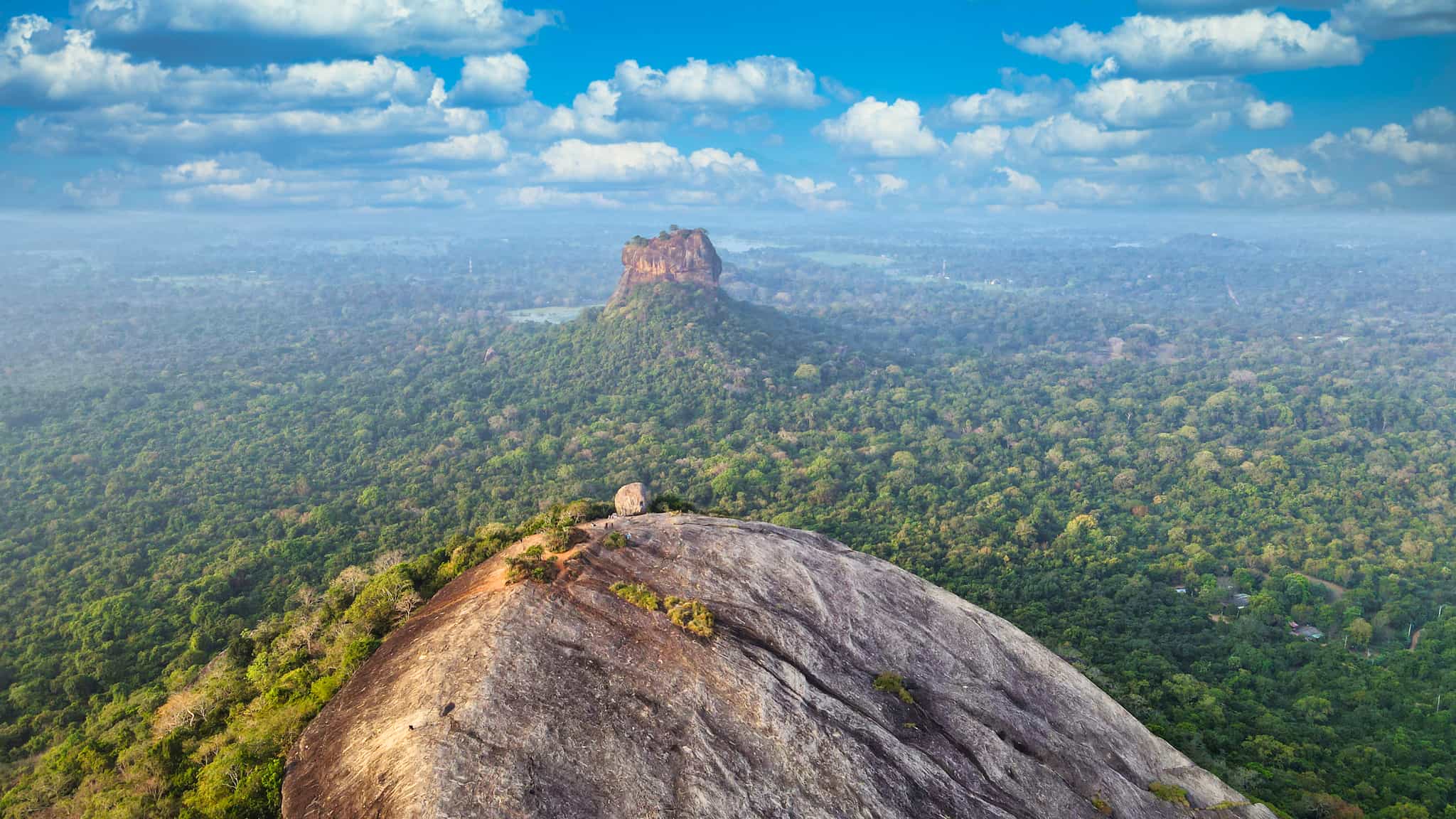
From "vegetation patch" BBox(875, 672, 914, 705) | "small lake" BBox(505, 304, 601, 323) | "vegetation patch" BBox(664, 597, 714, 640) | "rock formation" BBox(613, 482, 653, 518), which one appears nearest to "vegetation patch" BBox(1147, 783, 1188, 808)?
"vegetation patch" BBox(875, 672, 914, 705)

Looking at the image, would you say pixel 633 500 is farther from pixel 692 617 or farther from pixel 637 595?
pixel 692 617

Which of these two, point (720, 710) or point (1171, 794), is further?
point (1171, 794)

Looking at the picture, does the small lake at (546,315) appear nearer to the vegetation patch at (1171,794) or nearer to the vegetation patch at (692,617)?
the vegetation patch at (692,617)

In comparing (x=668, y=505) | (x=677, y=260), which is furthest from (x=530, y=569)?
(x=677, y=260)

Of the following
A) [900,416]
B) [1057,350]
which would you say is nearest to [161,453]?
[900,416]

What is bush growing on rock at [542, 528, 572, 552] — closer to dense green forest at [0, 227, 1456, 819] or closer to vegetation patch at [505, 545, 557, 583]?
vegetation patch at [505, 545, 557, 583]
